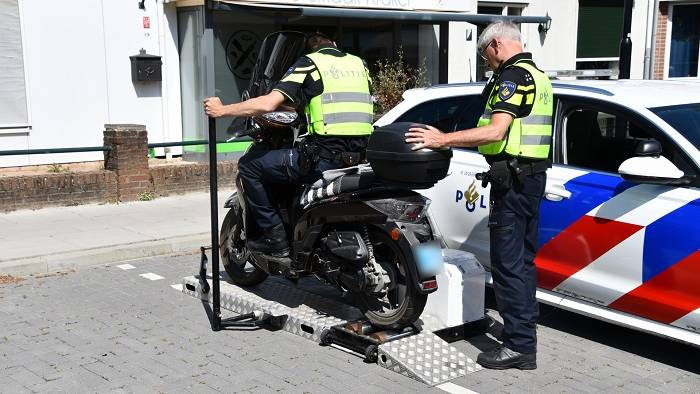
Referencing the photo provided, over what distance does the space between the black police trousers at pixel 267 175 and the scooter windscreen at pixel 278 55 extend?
0.46 meters

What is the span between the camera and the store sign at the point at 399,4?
1273cm

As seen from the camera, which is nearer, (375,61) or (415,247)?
(415,247)

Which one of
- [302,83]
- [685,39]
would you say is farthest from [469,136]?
[685,39]

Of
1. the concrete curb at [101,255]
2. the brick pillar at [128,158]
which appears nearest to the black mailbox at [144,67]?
the brick pillar at [128,158]

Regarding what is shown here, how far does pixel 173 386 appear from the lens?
468 centimetres

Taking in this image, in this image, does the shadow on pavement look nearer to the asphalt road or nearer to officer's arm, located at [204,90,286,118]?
the asphalt road

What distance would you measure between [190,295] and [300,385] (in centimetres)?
213

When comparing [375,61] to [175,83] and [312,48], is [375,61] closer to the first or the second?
[175,83]

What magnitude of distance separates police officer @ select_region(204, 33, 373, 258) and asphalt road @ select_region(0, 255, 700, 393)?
1016 millimetres

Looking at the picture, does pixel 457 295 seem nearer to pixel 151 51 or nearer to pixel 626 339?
pixel 626 339

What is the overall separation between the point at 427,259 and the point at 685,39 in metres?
16.6

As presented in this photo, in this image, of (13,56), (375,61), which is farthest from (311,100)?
(375,61)

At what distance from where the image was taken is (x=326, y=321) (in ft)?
18.0

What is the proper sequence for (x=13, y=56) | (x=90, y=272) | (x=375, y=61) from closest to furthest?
(x=90, y=272) < (x=13, y=56) < (x=375, y=61)
